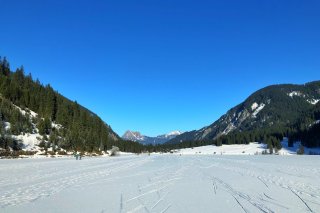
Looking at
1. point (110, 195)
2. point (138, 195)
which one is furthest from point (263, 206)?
point (110, 195)

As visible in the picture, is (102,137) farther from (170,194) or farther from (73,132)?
(170,194)

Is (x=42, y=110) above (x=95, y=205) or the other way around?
above

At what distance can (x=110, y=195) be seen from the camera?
12.5 m

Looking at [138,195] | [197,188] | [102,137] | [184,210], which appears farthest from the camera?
[102,137]

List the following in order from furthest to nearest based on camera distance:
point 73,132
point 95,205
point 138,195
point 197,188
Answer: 1. point 73,132
2. point 197,188
3. point 138,195
4. point 95,205

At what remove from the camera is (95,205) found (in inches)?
412

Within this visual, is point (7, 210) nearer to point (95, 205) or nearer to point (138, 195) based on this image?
point (95, 205)

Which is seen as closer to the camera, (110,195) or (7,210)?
(7,210)

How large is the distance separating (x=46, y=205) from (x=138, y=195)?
3.25m

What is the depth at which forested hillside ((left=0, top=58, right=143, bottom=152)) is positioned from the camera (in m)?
84.3

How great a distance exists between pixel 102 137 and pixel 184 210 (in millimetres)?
132450

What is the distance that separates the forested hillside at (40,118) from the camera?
84.3 m

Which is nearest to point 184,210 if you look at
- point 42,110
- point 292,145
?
point 42,110

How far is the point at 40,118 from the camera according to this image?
99.0m
